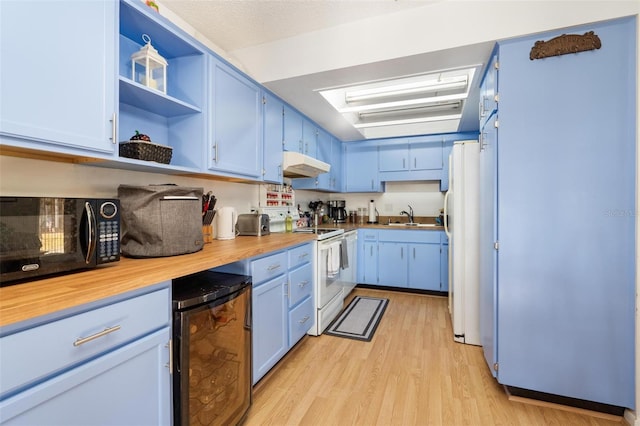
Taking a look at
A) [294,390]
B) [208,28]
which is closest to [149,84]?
[208,28]

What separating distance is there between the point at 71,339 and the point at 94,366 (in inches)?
4.8

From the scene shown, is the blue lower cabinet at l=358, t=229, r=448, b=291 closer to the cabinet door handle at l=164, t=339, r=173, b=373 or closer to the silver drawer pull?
the cabinet door handle at l=164, t=339, r=173, b=373

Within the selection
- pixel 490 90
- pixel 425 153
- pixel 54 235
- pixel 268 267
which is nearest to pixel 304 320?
pixel 268 267

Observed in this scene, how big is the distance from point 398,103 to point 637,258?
6.67 feet

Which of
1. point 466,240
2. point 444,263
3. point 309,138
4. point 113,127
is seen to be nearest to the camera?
point 113,127

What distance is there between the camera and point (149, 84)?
155 cm

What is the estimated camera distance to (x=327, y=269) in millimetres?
2707

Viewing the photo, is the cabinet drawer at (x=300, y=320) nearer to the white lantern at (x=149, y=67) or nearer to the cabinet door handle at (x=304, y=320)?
the cabinet door handle at (x=304, y=320)

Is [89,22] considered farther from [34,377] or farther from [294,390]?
[294,390]

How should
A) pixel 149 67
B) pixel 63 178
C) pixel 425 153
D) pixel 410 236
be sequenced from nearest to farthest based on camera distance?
pixel 63 178
pixel 149 67
pixel 410 236
pixel 425 153

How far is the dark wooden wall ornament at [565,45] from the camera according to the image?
1.55m

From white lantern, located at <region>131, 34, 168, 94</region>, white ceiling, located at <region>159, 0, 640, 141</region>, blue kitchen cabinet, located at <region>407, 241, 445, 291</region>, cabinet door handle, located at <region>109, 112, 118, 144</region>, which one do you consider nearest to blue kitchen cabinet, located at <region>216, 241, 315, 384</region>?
cabinet door handle, located at <region>109, 112, 118, 144</region>

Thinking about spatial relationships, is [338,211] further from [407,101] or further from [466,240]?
[466,240]

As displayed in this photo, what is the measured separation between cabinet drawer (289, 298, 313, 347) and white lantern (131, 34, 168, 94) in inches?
68.2
